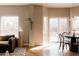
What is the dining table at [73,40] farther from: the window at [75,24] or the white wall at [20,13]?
the white wall at [20,13]

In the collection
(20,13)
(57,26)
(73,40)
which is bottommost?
(73,40)

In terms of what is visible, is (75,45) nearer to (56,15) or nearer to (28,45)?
(56,15)

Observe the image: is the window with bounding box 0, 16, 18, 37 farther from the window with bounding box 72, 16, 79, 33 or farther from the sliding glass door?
the window with bounding box 72, 16, 79, 33

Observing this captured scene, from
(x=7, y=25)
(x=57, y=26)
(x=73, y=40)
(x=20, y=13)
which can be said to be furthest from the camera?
(x=20, y=13)

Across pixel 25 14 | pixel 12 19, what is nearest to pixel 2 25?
pixel 12 19

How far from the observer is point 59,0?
1.01 m

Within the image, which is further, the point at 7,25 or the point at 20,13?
the point at 20,13

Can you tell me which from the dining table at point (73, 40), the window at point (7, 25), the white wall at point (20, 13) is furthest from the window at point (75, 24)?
the window at point (7, 25)

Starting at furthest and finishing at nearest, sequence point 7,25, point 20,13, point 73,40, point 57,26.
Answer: point 20,13 < point 73,40 < point 7,25 < point 57,26

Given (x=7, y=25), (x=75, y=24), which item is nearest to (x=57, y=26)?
(x=75, y=24)

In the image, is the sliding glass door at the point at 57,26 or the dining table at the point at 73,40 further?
the dining table at the point at 73,40

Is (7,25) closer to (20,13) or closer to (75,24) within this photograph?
(20,13)

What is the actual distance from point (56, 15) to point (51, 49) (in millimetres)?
726

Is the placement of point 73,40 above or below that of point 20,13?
below
